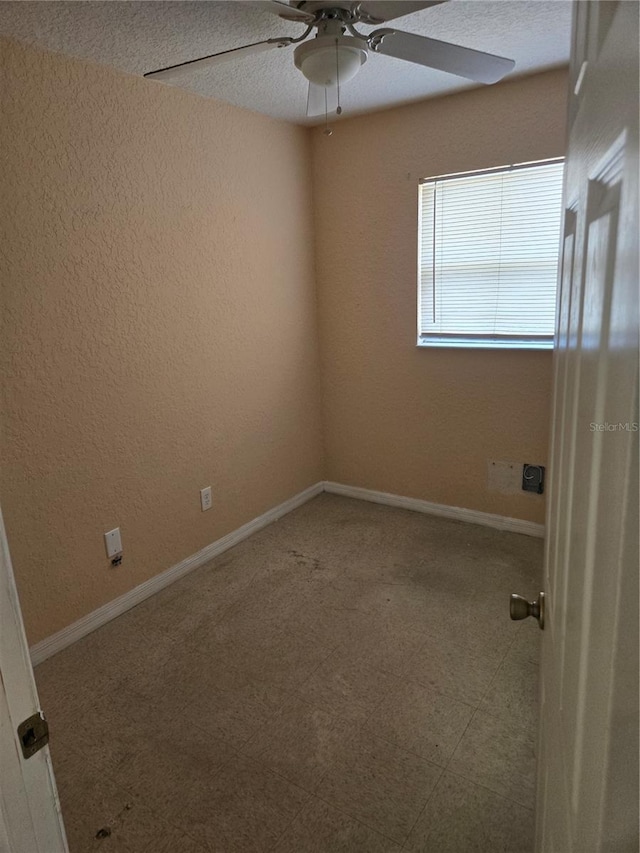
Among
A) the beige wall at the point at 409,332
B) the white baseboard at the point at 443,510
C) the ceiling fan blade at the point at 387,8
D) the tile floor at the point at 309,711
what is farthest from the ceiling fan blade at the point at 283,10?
the white baseboard at the point at 443,510

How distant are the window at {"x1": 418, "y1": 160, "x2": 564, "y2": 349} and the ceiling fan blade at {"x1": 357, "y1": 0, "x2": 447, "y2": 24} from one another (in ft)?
4.89

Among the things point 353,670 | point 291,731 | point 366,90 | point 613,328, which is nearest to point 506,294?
point 366,90

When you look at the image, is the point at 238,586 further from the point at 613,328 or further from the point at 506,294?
the point at 613,328

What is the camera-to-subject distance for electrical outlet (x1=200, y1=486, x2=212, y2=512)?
289cm

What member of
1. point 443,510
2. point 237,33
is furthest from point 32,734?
point 443,510

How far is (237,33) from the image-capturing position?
6.44 ft

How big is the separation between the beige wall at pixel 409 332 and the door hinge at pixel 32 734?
2738mm

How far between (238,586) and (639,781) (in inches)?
99.5

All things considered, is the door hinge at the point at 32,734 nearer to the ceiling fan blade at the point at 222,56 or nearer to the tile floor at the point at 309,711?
the tile floor at the point at 309,711

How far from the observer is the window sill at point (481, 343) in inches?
112

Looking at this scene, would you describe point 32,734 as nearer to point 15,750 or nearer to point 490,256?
point 15,750

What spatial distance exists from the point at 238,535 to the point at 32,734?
2459mm

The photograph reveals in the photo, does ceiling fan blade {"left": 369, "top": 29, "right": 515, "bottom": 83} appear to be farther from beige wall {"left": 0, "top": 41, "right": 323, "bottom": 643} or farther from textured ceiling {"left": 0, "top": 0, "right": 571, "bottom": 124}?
beige wall {"left": 0, "top": 41, "right": 323, "bottom": 643}

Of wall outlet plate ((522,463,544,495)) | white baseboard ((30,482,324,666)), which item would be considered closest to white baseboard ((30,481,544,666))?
white baseboard ((30,482,324,666))
